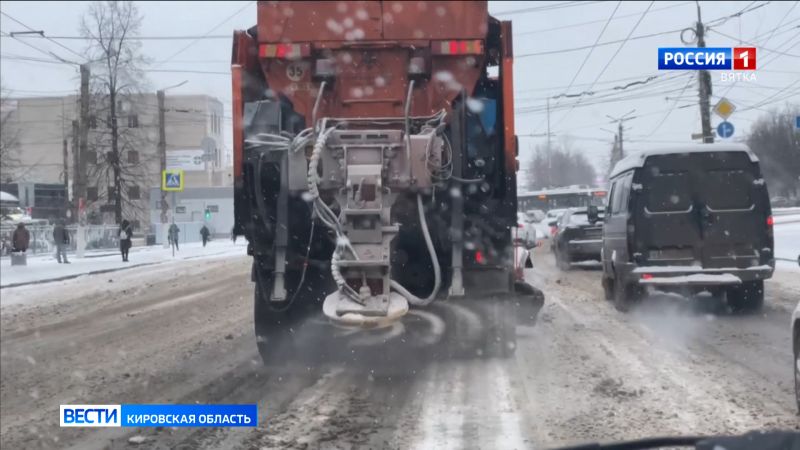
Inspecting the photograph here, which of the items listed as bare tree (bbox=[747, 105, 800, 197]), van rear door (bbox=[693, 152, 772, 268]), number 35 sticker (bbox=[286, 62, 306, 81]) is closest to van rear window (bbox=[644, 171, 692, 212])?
van rear door (bbox=[693, 152, 772, 268])

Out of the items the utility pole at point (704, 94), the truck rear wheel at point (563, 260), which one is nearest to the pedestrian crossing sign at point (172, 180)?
the truck rear wheel at point (563, 260)

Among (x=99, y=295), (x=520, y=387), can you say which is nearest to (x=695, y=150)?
(x=520, y=387)

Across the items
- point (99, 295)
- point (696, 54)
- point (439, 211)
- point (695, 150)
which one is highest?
point (696, 54)

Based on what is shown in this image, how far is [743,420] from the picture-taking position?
5.84 metres

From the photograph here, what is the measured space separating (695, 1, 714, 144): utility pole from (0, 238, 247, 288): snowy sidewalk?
9.08 meters

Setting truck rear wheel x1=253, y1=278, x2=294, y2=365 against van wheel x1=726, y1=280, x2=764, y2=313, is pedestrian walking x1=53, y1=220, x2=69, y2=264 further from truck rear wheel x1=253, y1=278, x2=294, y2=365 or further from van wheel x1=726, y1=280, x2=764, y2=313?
van wheel x1=726, y1=280, x2=764, y2=313

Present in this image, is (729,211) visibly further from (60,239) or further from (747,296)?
(60,239)

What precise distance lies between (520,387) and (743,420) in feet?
6.34

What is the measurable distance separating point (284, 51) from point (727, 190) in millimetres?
6616

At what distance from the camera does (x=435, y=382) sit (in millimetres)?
7570

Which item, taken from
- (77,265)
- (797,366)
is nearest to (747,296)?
(797,366)

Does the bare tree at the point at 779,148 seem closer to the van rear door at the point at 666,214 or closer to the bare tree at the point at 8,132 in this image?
the van rear door at the point at 666,214

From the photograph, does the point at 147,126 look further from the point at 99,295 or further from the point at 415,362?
the point at 415,362

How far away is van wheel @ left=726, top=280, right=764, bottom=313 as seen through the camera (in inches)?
458
